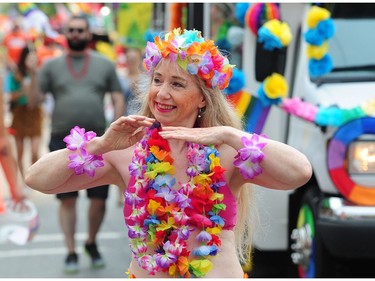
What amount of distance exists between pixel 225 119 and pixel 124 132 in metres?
0.43

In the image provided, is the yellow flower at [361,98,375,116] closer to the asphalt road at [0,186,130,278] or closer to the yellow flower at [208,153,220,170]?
the yellow flower at [208,153,220,170]

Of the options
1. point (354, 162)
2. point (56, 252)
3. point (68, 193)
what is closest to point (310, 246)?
point (354, 162)

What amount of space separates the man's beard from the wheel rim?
249cm

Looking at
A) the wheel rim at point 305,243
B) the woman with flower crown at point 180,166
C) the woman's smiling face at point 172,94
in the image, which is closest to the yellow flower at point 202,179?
the woman with flower crown at point 180,166

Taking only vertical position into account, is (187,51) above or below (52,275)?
above

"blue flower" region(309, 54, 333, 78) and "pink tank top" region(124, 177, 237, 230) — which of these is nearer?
"pink tank top" region(124, 177, 237, 230)

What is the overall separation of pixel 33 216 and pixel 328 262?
189 cm

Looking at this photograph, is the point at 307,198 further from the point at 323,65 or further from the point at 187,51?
the point at 187,51

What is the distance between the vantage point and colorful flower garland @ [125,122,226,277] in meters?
3.17

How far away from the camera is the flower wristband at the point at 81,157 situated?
3.21 meters

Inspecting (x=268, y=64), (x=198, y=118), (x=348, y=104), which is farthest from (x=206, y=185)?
(x=268, y=64)

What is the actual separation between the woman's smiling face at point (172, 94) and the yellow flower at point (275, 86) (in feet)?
8.67

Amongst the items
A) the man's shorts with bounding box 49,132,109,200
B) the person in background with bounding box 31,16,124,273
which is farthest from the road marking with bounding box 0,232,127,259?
the man's shorts with bounding box 49,132,109,200

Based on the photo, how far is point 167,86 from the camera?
126 inches
